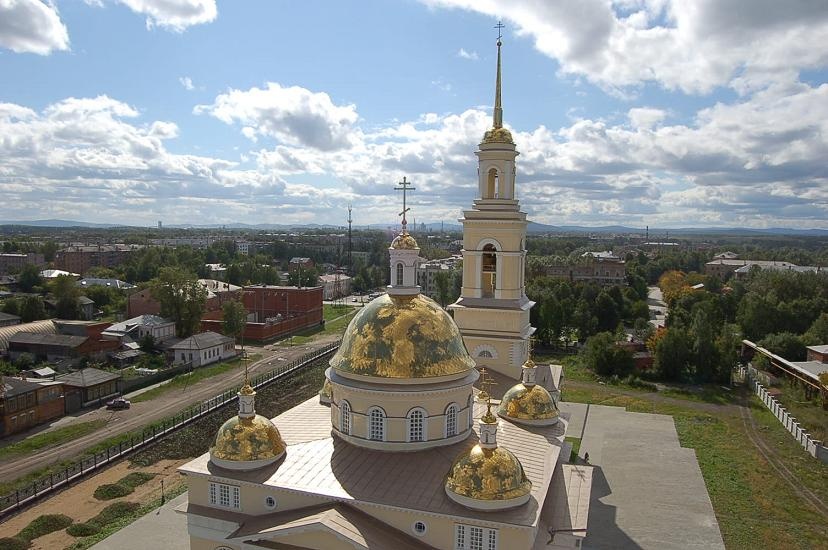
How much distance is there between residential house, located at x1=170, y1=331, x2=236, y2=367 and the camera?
121ft

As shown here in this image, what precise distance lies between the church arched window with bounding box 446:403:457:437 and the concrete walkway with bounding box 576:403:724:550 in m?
5.15

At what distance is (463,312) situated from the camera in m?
20.0

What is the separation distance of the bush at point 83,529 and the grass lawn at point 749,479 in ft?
56.3

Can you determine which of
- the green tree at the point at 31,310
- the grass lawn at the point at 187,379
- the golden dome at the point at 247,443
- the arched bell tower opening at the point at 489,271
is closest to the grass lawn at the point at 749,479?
the arched bell tower opening at the point at 489,271

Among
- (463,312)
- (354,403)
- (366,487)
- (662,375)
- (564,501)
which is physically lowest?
(662,375)

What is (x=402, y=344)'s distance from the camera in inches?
538

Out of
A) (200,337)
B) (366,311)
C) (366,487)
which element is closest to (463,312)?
(366,311)

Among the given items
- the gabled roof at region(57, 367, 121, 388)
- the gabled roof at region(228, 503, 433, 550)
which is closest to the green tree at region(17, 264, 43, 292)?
the gabled roof at region(57, 367, 121, 388)

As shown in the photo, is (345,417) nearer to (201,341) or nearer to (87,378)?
(87,378)

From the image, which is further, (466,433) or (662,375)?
(662,375)

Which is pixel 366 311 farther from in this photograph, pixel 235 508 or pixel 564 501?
→ pixel 564 501

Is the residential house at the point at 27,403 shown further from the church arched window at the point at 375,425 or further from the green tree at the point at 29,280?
the green tree at the point at 29,280

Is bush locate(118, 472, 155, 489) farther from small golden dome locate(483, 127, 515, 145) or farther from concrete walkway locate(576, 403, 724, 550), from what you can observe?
small golden dome locate(483, 127, 515, 145)

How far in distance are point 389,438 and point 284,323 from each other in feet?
120
